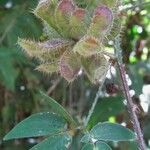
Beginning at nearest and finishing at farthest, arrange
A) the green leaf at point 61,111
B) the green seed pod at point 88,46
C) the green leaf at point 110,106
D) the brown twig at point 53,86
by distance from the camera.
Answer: the green seed pod at point 88,46, the green leaf at point 61,111, the green leaf at point 110,106, the brown twig at point 53,86

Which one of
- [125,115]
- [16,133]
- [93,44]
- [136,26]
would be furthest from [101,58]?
[136,26]

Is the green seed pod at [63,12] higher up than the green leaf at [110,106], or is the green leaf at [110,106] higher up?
the green seed pod at [63,12]

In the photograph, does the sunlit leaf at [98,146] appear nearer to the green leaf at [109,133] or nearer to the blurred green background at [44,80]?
the green leaf at [109,133]

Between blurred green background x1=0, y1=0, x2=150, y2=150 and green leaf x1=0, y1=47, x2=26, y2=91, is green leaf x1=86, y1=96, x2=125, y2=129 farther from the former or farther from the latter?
green leaf x1=0, y1=47, x2=26, y2=91

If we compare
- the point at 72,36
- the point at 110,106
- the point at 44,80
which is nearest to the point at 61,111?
the point at 72,36

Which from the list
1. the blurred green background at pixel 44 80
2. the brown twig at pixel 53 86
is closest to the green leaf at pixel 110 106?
the blurred green background at pixel 44 80

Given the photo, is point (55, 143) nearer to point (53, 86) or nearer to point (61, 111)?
point (61, 111)
